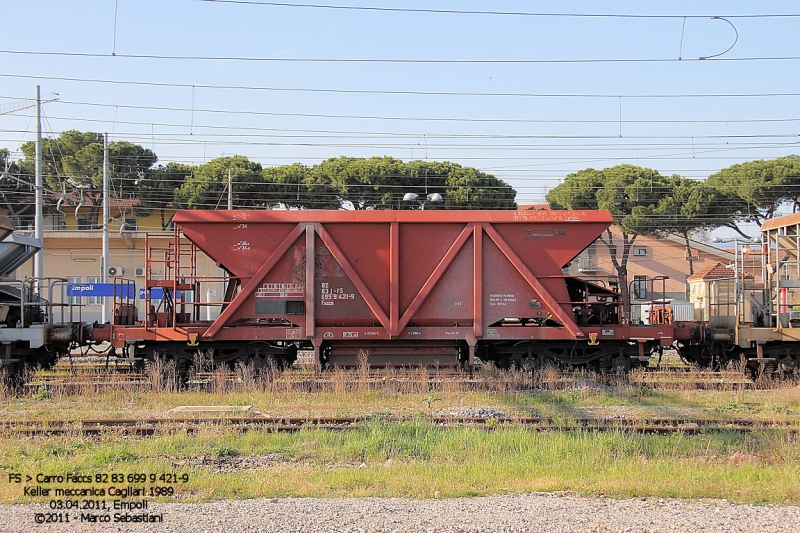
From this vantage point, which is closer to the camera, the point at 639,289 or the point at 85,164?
the point at 639,289

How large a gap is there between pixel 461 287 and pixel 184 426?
5.98 metres

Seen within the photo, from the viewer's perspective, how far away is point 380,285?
1298 cm

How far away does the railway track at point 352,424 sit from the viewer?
912 cm

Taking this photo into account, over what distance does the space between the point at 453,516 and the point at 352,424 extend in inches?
175

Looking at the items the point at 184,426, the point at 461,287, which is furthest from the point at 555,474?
the point at 461,287

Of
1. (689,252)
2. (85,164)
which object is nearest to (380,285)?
(85,164)

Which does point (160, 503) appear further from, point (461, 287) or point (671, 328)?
point (671, 328)

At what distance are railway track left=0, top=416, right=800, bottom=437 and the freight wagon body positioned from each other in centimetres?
307

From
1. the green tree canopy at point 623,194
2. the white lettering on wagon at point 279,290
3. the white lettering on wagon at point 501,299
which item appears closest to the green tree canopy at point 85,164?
the green tree canopy at point 623,194

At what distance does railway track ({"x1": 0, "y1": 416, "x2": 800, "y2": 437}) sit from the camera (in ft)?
29.9

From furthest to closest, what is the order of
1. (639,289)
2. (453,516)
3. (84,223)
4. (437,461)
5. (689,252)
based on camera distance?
(84,223), (689,252), (639,289), (437,461), (453,516)

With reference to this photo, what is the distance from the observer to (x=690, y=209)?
125 feet

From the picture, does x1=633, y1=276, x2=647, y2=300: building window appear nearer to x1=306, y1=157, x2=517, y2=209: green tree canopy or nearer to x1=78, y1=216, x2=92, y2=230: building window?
x1=306, y1=157, x2=517, y2=209: green tree canopy

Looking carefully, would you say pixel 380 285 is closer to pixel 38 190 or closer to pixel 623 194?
pixel 38 190
